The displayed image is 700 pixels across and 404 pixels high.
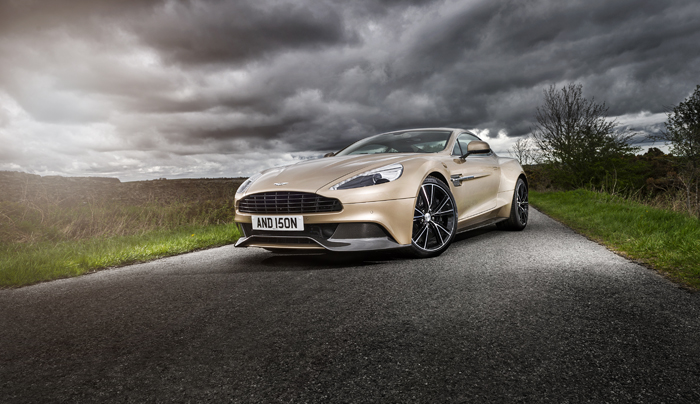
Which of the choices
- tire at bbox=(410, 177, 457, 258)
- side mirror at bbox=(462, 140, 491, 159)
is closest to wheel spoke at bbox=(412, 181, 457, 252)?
tire at bbox=(410, 177, 457, 258)

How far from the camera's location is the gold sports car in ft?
12.4

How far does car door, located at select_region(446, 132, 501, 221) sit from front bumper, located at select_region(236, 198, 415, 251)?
109cm

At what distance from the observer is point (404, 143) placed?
539 centimetres

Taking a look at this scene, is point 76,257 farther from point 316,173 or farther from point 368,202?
point 368,202

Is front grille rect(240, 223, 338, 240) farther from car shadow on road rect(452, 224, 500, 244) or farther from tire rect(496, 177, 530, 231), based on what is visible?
tire rect(496, 177, 530, 231)

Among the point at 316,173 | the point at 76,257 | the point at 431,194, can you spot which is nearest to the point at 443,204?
the point at 431,194

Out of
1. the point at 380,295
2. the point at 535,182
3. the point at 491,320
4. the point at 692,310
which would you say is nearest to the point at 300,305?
the point at 380,295

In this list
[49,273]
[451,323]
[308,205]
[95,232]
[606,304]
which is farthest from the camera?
[95,232]

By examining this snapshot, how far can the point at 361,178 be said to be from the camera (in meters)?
3.94

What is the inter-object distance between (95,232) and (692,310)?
9335mm

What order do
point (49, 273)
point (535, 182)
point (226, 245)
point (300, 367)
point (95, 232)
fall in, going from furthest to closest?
point (535, 182)
point (95, 232)
point (226, 245)
point (49, 273)
point (300, 367)

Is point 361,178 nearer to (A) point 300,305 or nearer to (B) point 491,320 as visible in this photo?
(A) point 300,305

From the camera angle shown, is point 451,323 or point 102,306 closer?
point 451,323

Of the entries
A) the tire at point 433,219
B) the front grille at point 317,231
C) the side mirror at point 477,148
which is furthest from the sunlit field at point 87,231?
the side mirror at point 477,148
